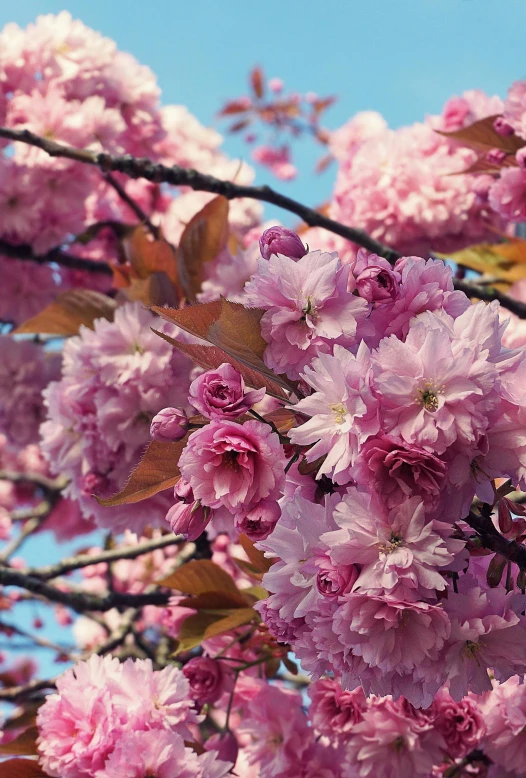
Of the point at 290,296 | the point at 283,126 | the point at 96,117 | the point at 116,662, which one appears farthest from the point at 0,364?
the point at 283,126

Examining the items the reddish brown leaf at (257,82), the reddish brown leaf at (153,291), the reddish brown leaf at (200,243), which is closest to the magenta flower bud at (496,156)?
the reddish brown leaf at (200,243)

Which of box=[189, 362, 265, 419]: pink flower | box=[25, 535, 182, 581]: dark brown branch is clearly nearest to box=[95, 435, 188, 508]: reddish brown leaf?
box=[189, 362, 265, 419]: pink flower

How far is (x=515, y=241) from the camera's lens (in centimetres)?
234

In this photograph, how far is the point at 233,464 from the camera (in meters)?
0.83

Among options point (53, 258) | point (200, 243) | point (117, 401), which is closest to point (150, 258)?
point (200, 243)

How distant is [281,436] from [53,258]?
208 centimetres

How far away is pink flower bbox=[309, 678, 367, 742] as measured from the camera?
1.44 metres

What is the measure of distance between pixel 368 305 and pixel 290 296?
0.29 feet

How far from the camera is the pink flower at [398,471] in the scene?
73 centimetres

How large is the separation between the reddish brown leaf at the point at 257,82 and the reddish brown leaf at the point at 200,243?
4021mm

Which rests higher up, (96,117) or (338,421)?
(96,117)

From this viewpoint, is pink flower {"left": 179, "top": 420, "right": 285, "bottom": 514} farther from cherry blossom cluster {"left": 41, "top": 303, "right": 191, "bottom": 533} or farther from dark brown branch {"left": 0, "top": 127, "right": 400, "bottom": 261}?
→ dark brown branch {"left": 0, "top": 127, "right": 400, "bottom": 261}

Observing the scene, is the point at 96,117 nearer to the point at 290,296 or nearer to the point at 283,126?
the point at 290,296

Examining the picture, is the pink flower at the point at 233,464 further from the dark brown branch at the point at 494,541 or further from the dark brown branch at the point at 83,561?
the dark brown branch at the point at 83,561
